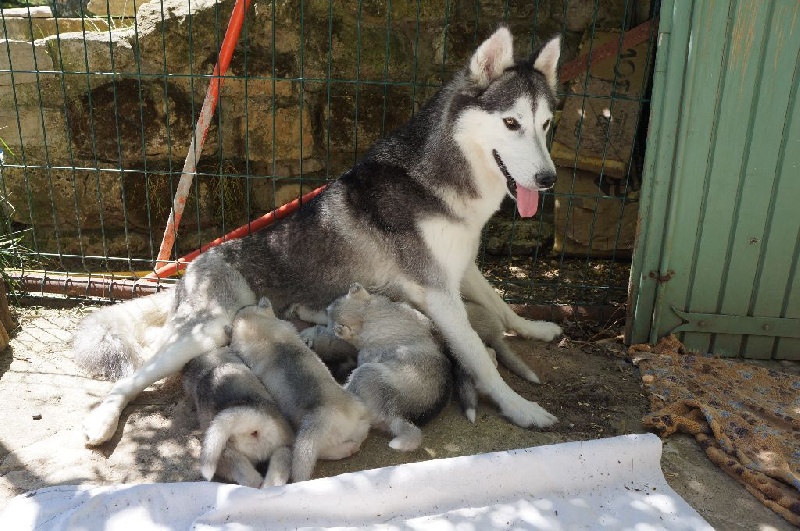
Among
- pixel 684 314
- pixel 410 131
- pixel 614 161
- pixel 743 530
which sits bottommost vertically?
pixel 743 530

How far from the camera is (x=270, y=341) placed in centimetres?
342

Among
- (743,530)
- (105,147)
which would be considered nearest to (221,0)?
(105,147)

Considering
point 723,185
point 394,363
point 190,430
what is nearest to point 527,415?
point 394,363

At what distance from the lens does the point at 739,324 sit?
4.35m

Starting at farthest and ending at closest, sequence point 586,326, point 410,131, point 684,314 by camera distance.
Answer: point 586,326
point 684,314
point 410,131

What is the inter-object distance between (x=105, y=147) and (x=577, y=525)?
466 centimetres

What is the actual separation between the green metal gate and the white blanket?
1552 millimetres

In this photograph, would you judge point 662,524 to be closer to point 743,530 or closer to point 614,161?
point 743,530

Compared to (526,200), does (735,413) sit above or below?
below

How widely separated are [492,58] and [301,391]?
2.01 m

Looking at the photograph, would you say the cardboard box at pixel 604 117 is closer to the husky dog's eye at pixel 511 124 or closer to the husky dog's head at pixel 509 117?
the husky dog's head at pixel 509 117

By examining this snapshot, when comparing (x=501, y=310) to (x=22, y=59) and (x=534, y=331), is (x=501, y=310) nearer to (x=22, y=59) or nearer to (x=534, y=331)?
(x=534, y=331)

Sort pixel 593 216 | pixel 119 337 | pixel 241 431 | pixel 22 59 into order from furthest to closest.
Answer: pixel 593 216 < pixel 22 59 < pixel 119 337 < pixel 241 431

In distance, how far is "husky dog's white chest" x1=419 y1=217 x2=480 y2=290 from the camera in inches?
147
